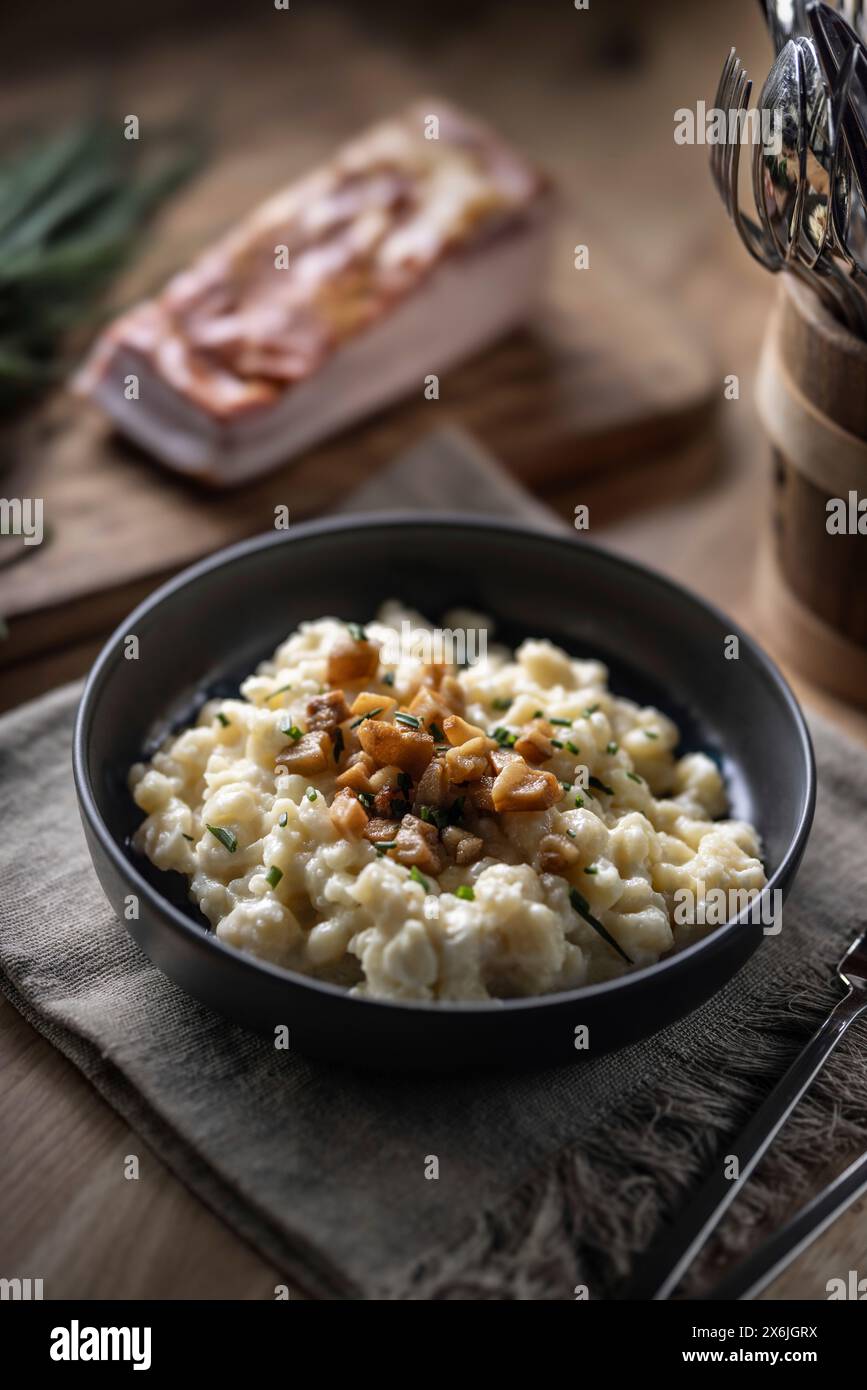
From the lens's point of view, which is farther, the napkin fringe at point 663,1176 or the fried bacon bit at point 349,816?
the fried bacon bit at point 349,816

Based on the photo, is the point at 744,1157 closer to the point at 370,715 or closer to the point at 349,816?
the point at 349,816

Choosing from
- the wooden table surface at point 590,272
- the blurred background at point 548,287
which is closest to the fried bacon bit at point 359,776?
the wooden table surface at point 590,272

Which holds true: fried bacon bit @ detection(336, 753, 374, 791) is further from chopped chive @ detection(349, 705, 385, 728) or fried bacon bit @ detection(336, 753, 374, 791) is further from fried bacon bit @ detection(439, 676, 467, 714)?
fried bacon bit @ detection(439, 676, 467, 714)

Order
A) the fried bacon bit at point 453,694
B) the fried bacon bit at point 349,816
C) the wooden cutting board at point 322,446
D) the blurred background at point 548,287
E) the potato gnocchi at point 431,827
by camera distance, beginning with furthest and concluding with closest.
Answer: the blurred background at point 548,287 → the wooden cutting board at point 322,446 → the fried bacon bit at point 453,694 → the fried bacon bit at point 349,816 → the potato gnocchi at point 431,827

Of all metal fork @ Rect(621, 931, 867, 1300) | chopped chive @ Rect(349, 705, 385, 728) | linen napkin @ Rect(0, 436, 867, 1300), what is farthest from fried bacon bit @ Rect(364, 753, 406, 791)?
metal fork @ Rect(621, 931, 867, 1300)

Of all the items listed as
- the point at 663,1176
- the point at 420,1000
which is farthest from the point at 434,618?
the point at 663,1176

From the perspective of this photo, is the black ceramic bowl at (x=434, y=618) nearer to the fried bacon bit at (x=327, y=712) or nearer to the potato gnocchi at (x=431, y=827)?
the potato gnocchi at (x=431, y=827)

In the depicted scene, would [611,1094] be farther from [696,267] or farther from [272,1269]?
[696,267]
